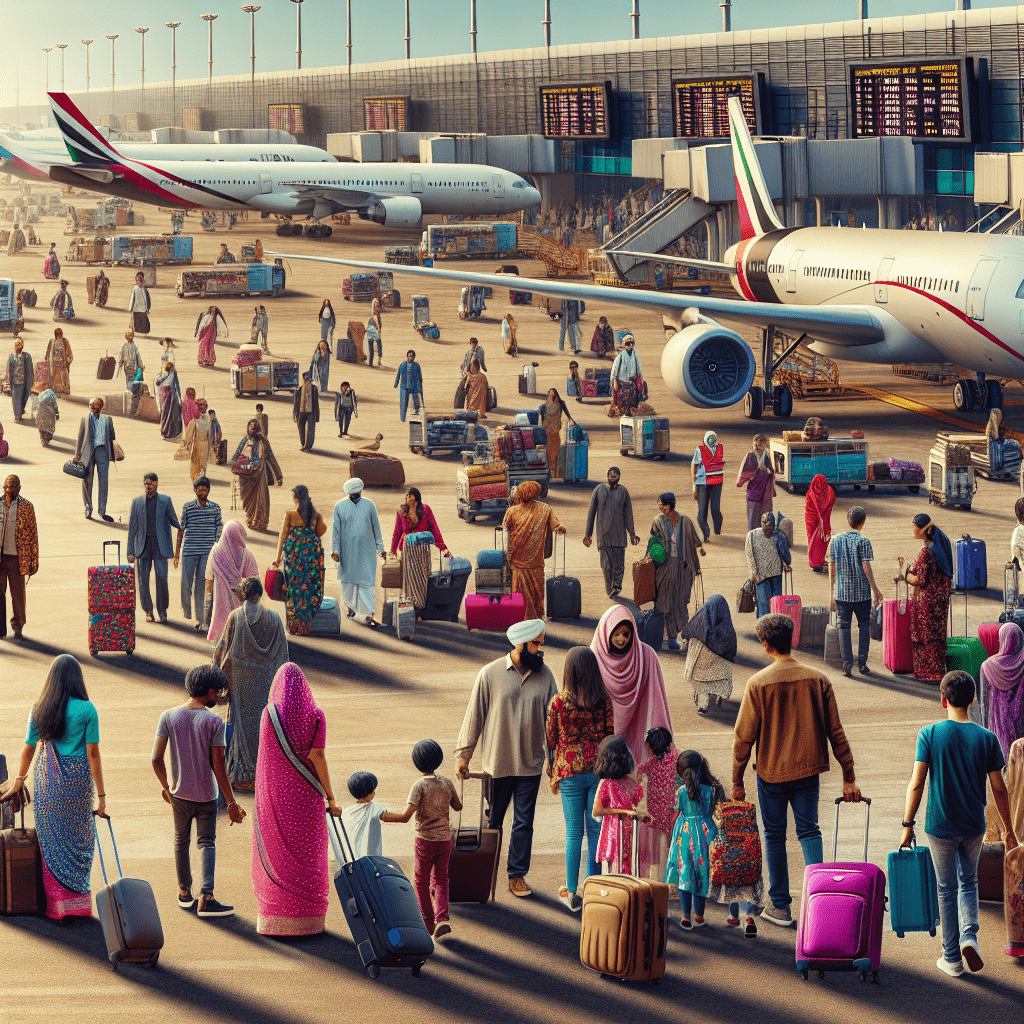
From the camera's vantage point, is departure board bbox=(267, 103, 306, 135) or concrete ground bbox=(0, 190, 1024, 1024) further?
departure board bbox=(267, 103, 306, 135)

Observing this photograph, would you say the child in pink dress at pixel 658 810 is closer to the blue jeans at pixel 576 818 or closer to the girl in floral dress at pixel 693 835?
the girl in floral dress at pixel 693 835

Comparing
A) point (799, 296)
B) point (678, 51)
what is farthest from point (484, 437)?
point (678, 51)

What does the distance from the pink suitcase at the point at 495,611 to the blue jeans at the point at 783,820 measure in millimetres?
9185

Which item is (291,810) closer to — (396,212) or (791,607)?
(791,607)

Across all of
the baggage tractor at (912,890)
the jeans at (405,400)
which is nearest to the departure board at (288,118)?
the jeans at (405,400)

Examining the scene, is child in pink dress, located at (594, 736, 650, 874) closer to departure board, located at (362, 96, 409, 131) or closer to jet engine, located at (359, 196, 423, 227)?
jet engine, located at (359, 196, 423, 227)

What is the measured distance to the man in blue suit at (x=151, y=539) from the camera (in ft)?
67.9

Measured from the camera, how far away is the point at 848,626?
18766mm

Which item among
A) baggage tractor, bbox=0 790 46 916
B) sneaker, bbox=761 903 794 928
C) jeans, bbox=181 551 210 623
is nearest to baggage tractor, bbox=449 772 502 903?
sneaker, bbox=761 903 794 928

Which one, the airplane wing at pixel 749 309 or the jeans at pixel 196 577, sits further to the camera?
the airplane wing at pixel 749 309

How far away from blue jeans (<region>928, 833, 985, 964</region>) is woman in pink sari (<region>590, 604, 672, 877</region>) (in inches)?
92.7

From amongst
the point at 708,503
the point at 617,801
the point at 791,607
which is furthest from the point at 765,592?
the point at 617,801

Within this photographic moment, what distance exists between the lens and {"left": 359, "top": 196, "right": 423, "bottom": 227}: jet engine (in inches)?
3297

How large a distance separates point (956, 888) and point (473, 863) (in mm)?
3514
